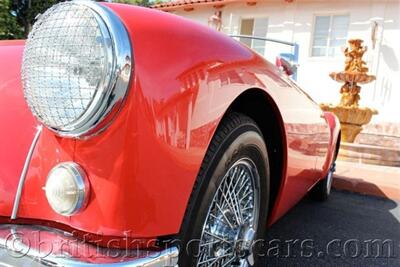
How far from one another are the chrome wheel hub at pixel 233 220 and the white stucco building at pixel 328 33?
635cm

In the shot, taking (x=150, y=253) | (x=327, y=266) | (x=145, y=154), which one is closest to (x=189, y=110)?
(x=145, y=154)

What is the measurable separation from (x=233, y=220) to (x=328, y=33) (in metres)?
8.65

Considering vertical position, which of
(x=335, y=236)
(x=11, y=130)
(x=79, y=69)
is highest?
(x=79, y=69)

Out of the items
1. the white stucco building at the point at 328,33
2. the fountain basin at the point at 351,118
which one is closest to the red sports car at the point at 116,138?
the fountain basin at the point at 351,118

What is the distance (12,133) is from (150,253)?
60cm

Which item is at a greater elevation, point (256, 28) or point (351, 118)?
point (256, 28)

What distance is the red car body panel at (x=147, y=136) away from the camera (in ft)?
Result: 3.09

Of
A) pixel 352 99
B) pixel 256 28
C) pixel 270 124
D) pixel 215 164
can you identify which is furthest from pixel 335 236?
pixel 256 28

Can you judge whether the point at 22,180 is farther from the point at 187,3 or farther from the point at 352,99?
the point at 187,3

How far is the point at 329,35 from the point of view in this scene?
9070 millimetres

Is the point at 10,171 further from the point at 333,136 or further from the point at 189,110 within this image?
the point at 333,136

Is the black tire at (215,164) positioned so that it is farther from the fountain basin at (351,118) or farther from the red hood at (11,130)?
the fountain basin at (351,118)

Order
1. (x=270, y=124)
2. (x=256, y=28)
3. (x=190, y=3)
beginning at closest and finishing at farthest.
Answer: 1. (x=270, y=124)
2. (x=256, y=28)
3. (x=190, y=3)

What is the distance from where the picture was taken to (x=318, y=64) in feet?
29.8
